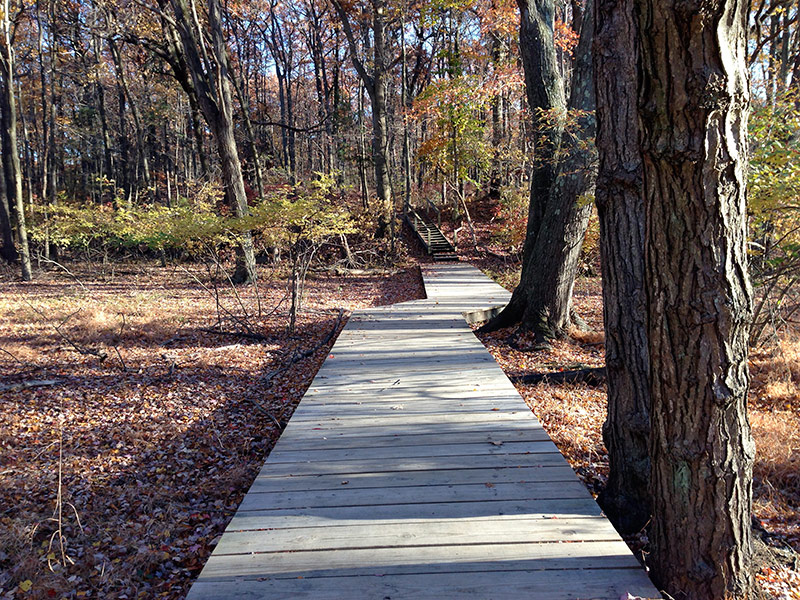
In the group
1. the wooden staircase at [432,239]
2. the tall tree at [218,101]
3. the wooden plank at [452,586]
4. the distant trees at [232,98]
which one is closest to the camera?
the wooden plank at [452,586]

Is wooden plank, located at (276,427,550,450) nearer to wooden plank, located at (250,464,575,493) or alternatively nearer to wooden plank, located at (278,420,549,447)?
wooden plank, located at (278,420,549,447)

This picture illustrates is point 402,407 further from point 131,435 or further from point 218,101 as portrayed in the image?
point 218,101

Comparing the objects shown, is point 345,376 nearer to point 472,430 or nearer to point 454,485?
point 472,430

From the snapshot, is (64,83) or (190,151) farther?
(190,151)

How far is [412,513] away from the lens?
263cm

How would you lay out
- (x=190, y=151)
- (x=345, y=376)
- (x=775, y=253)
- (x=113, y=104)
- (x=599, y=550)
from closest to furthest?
(x=599, y=550) → (x=345, y=376) → (x=775, y=253) → (x=113, y=104) → (x=190, y=151)

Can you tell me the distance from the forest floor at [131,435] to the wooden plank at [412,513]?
0.53 meters

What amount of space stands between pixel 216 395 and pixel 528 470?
3663mm

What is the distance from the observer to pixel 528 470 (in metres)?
3.06

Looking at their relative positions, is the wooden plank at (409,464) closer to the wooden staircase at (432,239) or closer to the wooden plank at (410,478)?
the wooden plank at (410,478)

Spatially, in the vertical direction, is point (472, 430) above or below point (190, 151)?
below

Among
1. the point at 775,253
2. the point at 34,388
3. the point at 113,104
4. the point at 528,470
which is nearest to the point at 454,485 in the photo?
the point at 528,470

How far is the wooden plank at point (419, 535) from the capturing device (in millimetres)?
2357

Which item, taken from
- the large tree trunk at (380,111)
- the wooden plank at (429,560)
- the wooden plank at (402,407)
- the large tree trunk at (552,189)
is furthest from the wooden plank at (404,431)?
the large tree trunk at (380,111)
